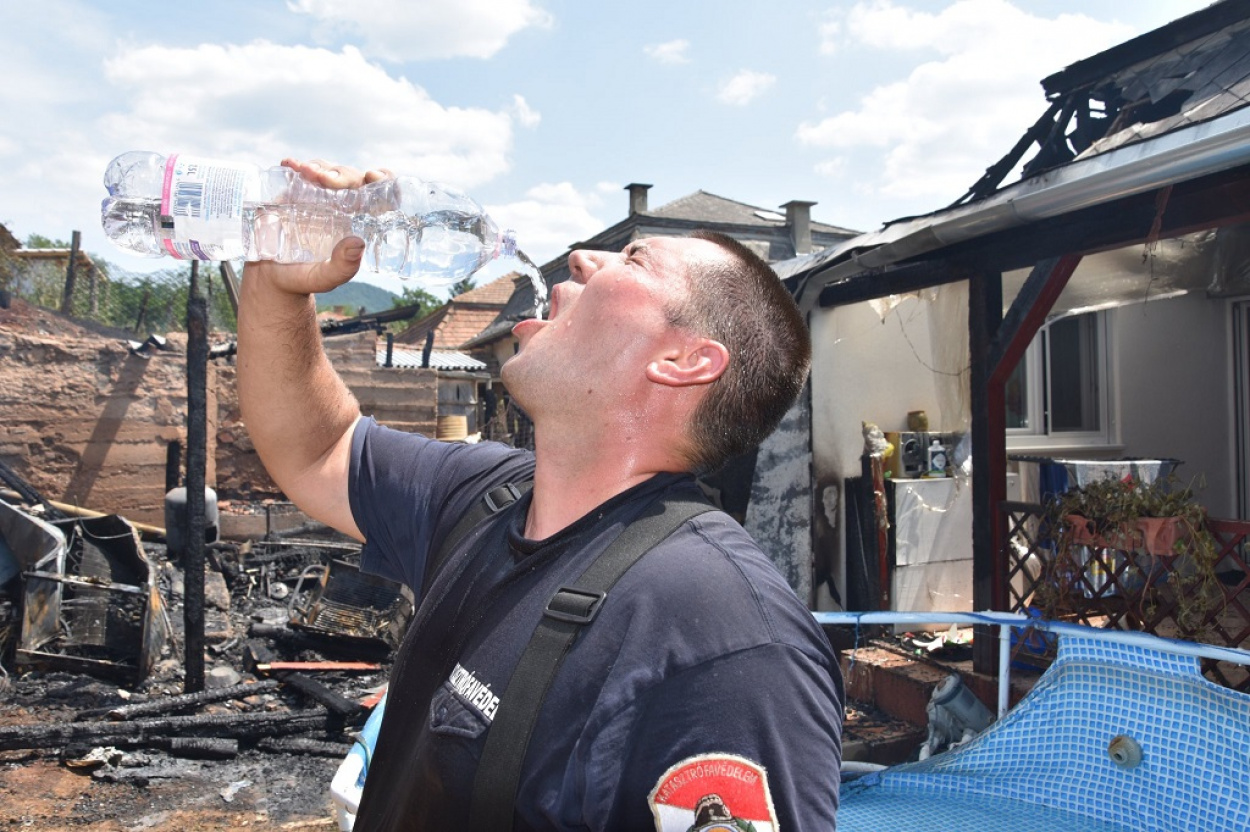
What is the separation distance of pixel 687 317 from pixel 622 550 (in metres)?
0.59

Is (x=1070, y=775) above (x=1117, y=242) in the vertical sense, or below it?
below

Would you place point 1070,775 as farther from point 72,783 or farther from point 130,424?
point 130,424

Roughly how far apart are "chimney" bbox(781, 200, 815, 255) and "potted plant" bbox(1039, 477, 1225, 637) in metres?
13.9

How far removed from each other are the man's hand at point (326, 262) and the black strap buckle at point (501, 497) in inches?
22.1

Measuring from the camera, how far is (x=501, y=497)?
1.73 metres

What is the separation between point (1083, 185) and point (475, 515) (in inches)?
126

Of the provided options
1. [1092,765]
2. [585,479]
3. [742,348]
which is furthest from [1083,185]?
[585,479]

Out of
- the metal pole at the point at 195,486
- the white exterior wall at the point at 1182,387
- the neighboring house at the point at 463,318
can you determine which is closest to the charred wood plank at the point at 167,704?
the metal pole at the point at 195,486

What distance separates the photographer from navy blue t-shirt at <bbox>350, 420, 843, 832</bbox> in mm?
1086

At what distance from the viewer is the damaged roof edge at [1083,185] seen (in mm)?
3160

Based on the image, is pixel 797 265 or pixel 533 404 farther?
pixel 797 265

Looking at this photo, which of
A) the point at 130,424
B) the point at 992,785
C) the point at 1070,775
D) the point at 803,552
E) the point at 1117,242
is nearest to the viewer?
the point at 1070,775

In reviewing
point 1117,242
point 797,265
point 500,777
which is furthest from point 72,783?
point 1117,242

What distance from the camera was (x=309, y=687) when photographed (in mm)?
6445
